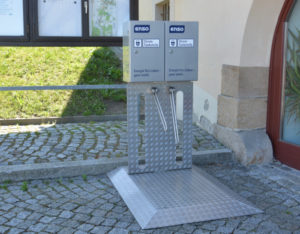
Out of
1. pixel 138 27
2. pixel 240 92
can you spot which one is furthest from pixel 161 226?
pixel 240 92

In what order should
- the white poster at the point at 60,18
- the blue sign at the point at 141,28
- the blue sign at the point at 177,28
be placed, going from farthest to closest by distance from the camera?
the white poster at the point at 60,18, the blue sign at the point at 177,28, the blue sign at the point at 141,28

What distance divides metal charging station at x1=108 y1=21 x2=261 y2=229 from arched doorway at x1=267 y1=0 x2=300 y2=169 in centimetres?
115

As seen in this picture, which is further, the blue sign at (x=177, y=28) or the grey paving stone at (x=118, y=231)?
the blue sign at (x=177, y=28)

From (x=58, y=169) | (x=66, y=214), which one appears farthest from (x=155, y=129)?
(x=66, y=214)

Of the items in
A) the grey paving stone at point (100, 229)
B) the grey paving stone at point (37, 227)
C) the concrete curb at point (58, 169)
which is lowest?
the grey paving stone at point (100, 229)

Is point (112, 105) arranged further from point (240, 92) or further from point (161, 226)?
point (161, 226)

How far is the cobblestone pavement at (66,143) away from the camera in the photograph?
474 centimetres

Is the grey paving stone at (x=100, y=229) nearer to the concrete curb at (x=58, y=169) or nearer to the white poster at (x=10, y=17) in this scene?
the concrete curb at (x=58, y=169)

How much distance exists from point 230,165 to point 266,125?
0.72 metres

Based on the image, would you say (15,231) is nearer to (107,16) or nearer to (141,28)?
(141,28)

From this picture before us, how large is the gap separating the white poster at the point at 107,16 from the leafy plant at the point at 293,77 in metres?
2.03

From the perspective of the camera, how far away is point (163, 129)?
4.27 m

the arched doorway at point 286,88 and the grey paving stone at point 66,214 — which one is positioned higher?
the arched doorway at point 286,88

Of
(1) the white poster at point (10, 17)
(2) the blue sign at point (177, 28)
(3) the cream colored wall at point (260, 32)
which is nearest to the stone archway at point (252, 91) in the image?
(3) the cream colored wall at point (260, 32)
